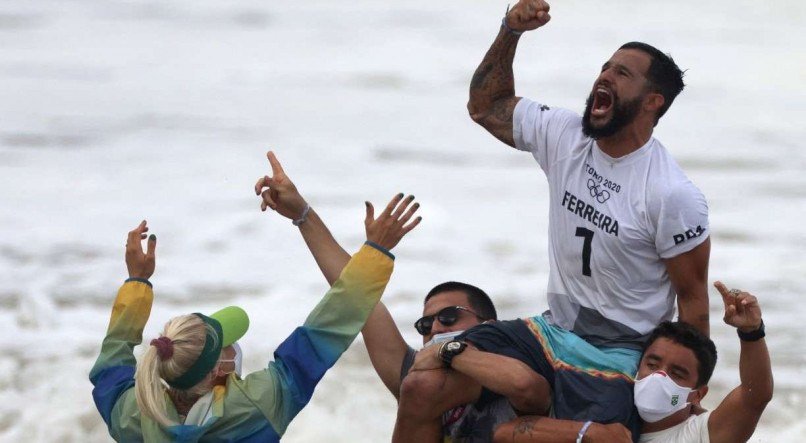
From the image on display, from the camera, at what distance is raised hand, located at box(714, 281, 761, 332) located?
430 centimetres

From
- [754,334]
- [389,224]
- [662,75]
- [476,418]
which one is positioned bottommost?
[476,418]

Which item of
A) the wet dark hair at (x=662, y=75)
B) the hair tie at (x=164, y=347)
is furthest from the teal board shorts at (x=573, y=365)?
the hair tie at (x=164, y=347)

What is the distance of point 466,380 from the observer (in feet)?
15.2

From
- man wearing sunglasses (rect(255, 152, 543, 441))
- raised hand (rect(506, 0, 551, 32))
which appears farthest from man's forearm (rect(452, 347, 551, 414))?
raised hand (rect(506, 0, 551, 32))

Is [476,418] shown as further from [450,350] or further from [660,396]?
[660,396]

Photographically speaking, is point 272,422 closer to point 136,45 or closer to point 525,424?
point 525,424

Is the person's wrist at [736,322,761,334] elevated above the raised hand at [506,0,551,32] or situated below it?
below

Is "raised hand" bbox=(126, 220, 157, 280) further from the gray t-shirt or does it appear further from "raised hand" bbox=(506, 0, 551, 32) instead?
"raised hand" bbox=(506, 0, 551, 32)

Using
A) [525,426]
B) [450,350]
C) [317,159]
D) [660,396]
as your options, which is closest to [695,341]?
[660,396]

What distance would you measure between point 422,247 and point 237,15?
230 inches

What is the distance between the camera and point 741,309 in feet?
14.1

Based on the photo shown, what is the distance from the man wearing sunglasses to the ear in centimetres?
92

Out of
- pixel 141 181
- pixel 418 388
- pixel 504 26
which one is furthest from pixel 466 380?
pixel 141 181

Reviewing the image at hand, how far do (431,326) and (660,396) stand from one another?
992 millimetres
